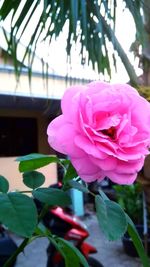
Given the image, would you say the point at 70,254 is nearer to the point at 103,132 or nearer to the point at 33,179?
the point at 33,179

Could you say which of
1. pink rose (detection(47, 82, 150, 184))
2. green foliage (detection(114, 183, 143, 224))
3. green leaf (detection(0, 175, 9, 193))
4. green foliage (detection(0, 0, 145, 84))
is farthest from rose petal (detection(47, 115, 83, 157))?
green foliage (detection(114, 183, 143, 224))

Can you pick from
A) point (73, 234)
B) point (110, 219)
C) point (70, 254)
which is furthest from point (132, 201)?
point (110, 219)

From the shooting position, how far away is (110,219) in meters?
0.48

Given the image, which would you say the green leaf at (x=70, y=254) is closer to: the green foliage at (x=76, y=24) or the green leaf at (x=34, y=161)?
the green leaf at (x=34, y=161)

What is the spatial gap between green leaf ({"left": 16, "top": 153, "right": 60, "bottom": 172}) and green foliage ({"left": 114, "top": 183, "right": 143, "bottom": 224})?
4.05 meters

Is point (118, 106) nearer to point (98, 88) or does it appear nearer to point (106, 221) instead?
point (98, 88)

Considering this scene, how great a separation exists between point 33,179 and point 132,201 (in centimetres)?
429

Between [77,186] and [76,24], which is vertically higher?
[76,24]

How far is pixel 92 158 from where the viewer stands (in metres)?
0.46

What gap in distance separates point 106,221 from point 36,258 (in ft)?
13.5

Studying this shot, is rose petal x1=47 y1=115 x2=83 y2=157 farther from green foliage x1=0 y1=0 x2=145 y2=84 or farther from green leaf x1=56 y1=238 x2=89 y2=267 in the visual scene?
green foliage x1=0 y1=0 x2=145 y2=84

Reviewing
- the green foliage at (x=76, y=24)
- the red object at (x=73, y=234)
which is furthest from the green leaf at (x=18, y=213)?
the red object at (x=73, y=234)

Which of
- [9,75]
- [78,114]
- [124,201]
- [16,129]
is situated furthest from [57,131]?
[16,129]

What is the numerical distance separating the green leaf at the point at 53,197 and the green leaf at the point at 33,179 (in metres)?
0.04
